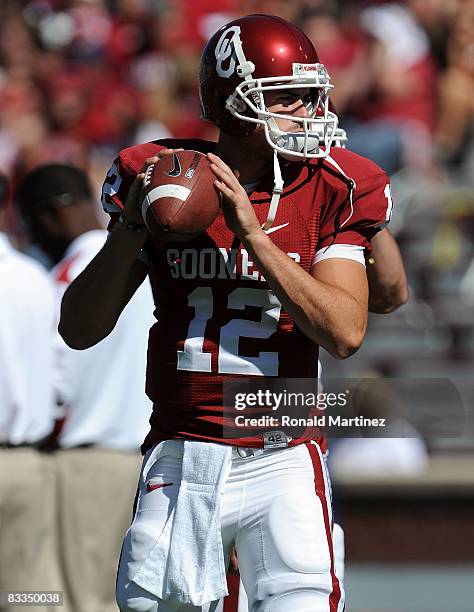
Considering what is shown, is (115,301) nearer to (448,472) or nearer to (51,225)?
(51,225)

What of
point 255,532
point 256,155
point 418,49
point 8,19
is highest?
point 8,19

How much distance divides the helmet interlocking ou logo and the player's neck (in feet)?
0.58

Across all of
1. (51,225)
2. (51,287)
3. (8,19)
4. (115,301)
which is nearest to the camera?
(115,301)

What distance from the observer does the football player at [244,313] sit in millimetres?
2801

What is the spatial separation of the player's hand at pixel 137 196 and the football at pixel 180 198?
1.3 inches

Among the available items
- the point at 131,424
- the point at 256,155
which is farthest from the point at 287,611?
the point at 131,424

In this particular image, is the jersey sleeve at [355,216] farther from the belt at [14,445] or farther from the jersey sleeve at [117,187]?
the belt at [14,445]

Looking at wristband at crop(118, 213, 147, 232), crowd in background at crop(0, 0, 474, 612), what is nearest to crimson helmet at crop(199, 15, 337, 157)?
wristband at crop(118, 213, 147, 232)

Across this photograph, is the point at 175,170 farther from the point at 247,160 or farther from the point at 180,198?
the point at 247,160

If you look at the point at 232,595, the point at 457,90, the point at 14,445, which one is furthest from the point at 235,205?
the point at 457,90

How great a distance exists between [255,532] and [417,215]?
20.0 ft

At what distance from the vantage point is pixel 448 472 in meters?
7.20

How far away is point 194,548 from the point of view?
2.85 metres

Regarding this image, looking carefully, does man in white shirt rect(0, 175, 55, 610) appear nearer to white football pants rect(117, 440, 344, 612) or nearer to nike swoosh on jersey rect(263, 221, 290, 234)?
white football pants rect(117, 440, 344, 612)
